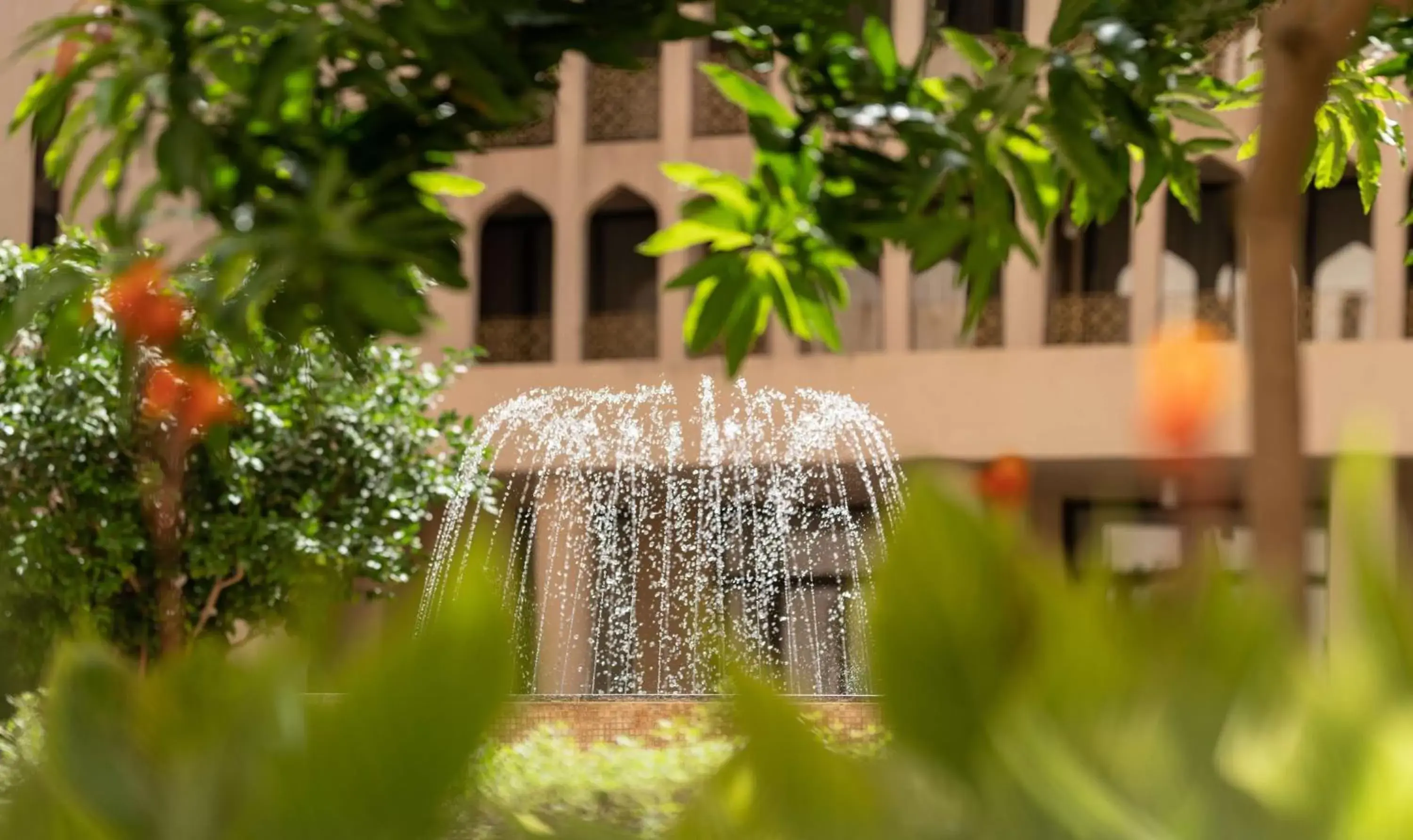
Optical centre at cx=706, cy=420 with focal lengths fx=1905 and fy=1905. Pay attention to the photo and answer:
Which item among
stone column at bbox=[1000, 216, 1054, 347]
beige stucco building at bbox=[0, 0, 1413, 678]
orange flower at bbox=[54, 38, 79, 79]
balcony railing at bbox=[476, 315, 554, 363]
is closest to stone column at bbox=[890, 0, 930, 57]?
beige stucco building at bbox=[0, 0, 1413, 678]

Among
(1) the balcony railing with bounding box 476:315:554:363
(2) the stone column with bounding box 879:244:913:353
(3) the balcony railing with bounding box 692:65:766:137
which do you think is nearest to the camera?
(2) the stone column with bounding box 879:244:913:353

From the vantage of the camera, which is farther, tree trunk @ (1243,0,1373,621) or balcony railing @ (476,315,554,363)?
balcony railing @ (476,315,554,363)

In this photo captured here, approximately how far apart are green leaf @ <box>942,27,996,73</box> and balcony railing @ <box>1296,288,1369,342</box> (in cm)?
1427

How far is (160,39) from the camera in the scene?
2115 millimetres

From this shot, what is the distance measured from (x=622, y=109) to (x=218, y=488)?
7.47 m

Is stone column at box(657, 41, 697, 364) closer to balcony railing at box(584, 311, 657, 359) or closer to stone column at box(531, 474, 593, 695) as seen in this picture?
balcony railing at box(584, 311, 657, 359)

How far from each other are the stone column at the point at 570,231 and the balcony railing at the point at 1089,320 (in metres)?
4.32

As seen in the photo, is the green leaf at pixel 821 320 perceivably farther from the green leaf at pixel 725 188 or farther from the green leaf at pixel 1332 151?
the green leaf at pixel 1332 151

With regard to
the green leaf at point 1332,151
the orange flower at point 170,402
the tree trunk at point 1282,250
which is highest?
the orange flower at point 170,402

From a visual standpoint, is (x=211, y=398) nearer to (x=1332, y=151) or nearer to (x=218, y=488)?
(x=1332, y=151)

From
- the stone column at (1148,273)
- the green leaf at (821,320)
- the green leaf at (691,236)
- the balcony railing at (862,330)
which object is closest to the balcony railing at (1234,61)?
the stone column at (1148,273)

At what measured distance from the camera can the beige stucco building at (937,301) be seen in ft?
53.2

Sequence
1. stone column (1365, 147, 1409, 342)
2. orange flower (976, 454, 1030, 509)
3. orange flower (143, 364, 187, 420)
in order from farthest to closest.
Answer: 1. stone column (1365, 147, 1409, 342)
2. orange flower (143, 364, 187, 420)
3. orange flower (976, 454, 1030, 509)

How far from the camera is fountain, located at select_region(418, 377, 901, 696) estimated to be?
14.6m
